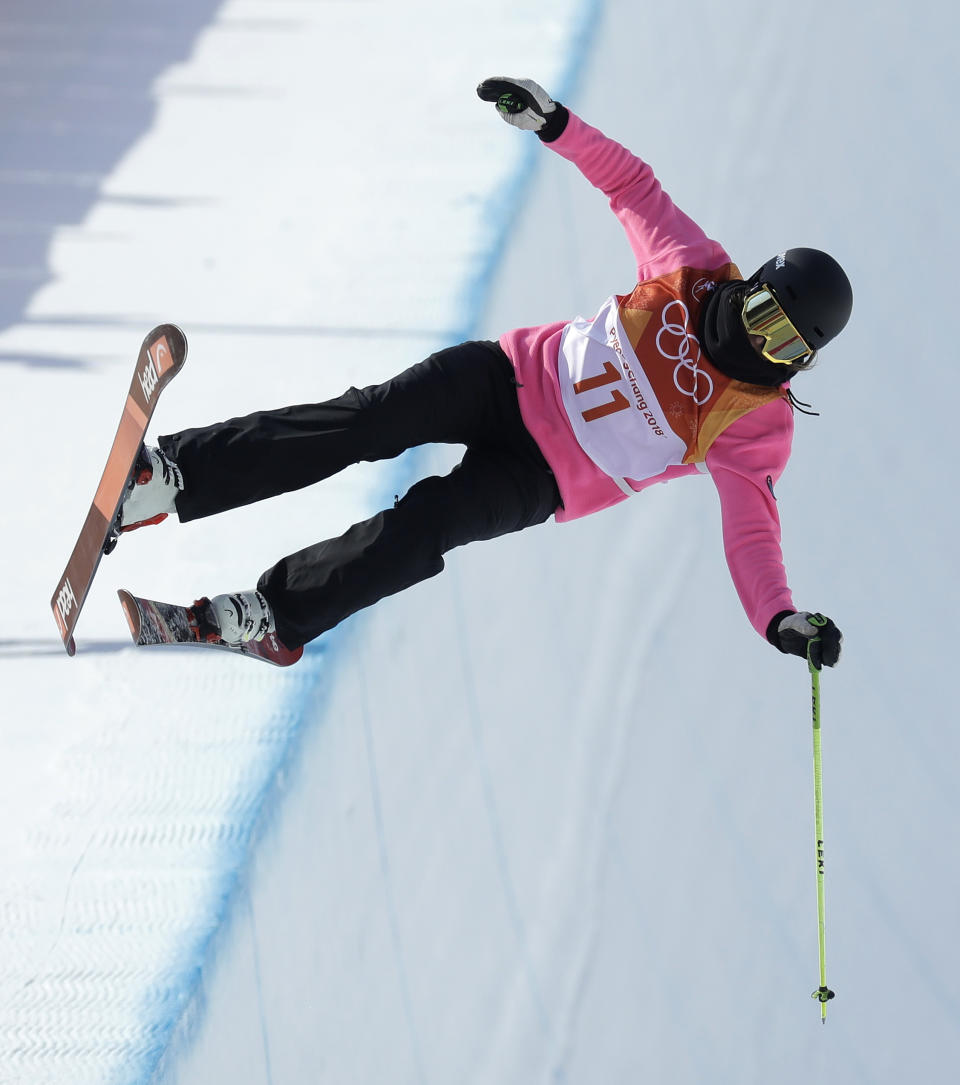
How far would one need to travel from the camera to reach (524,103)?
218cm

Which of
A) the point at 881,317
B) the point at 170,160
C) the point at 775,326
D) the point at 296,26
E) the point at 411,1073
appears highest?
the point at 775,326

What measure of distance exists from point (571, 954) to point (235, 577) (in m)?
→ 1.08

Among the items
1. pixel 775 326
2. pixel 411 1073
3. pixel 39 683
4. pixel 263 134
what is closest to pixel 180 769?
pixel 39 683

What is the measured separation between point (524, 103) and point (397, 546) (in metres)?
0.76

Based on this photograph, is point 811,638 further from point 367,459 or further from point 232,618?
point 232,618

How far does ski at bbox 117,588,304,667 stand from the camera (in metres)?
1.95

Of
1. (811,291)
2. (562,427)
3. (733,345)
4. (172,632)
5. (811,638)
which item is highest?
(811,291)

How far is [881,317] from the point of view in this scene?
8.95 feet

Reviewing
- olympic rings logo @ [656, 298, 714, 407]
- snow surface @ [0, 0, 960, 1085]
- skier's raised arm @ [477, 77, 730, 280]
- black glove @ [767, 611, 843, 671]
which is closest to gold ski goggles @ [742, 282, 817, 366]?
olympic rings logo @ [656, 298, 714, 407]

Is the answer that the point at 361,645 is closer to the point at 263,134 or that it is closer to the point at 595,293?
the point at 595,293

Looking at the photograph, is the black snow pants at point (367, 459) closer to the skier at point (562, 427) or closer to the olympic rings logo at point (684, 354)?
the skier at point (562, 427)

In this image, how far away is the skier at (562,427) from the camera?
2.00m

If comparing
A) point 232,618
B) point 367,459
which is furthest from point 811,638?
point 232,618

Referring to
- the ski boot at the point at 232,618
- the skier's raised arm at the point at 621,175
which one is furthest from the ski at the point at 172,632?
the skier's raised arm at the point at 621,175
